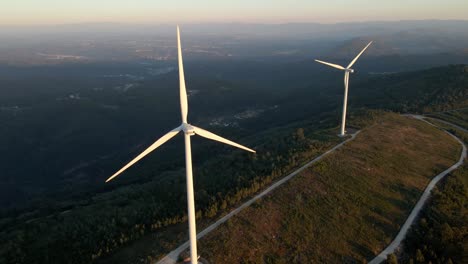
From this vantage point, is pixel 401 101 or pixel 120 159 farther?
pixel 120 159

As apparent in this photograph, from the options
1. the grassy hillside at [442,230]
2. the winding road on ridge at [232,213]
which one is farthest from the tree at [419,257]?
the winding road on ridge at [232,213]

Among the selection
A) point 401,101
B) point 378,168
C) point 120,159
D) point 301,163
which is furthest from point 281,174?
point 120,159

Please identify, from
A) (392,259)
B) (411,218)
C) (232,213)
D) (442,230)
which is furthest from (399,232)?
(232,213)

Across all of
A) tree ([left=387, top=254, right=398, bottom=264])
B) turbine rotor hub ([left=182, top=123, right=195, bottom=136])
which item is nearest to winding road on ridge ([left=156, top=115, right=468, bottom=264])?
tree ([left=387, top=254, right=398, bottom=264])

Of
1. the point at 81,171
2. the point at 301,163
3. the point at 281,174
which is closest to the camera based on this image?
the point at 281,174

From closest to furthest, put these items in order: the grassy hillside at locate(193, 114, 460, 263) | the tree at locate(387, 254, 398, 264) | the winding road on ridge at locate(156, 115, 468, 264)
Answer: the tree at locate(387, 254, 398, 264), the winding road on ridge at locate(156, 115, 468, 264), the grassy hillside at locate(193, 114, 460, 263)

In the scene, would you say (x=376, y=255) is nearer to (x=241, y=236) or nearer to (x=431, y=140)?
(x=241, y=236)

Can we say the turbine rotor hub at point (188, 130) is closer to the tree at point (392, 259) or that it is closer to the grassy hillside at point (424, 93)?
the tree at point (392, 259)

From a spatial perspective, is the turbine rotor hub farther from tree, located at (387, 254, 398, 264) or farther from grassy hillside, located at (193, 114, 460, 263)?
tree, located at (387, 254, 398, 264)
